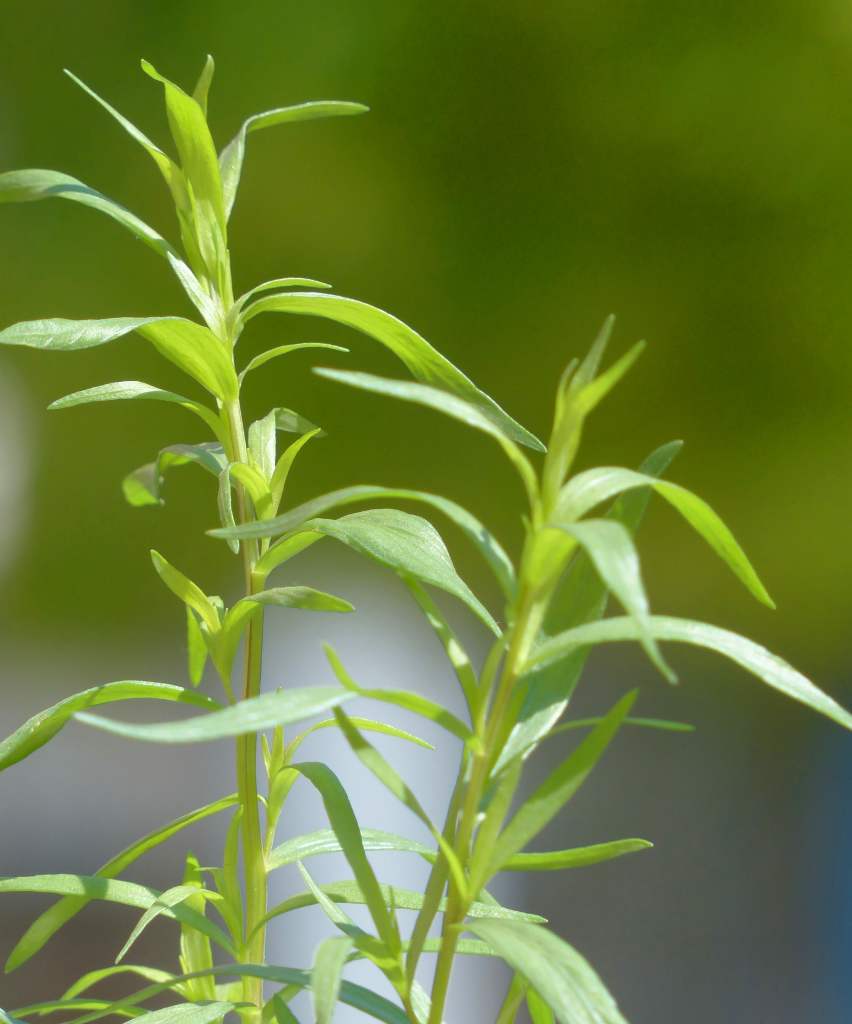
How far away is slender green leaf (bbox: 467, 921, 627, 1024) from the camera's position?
0.69 feet

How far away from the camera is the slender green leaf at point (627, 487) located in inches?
9.4

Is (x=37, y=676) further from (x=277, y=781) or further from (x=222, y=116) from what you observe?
(x=277, y=781)

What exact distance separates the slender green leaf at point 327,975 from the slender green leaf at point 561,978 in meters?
0.03

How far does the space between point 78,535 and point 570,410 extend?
1358 mm

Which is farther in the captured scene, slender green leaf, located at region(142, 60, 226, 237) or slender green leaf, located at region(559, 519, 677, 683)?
slender green leaf, located at region(142, 60, 226, 237)

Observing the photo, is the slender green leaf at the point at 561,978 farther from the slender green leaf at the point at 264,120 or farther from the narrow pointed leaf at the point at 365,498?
the slender green leaf at the point at 264,120

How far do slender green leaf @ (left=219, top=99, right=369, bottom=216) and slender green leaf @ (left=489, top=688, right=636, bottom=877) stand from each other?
0.65 ft

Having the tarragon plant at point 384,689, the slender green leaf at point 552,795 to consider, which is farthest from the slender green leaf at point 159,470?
the slender green leaf at point 552,795

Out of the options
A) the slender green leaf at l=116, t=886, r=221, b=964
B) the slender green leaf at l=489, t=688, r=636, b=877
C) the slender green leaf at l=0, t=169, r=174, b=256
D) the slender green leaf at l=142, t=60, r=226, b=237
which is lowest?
the slender green leaf at l=116, t=886, r=221, b=964

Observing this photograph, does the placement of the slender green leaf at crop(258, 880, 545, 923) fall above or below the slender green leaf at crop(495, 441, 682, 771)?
below

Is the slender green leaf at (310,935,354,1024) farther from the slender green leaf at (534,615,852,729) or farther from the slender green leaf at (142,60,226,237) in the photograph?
the slender green leaf at (142,60,226,237)

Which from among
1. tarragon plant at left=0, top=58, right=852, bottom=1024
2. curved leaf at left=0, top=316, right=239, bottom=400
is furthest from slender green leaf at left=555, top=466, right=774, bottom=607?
curved leaf at left=0, top=316, right=239, bottom=400

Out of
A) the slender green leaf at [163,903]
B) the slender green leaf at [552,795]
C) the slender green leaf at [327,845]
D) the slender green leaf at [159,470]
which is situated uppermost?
the slender green leaf at [159,470]

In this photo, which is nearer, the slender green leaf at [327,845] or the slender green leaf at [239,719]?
the slender green leaf at [239,719]
